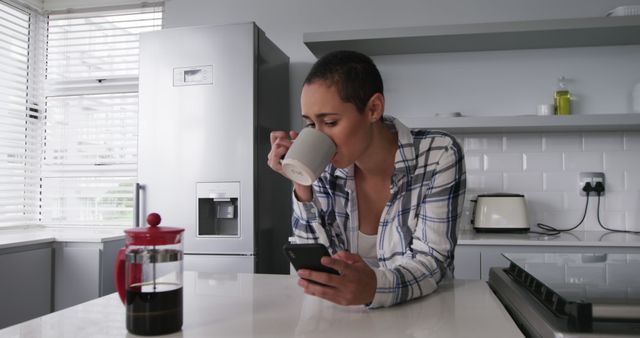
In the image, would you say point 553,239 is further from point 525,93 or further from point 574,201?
point 525,93

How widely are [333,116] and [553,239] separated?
1614mm

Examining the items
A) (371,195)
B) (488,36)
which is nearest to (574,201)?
(488,36)

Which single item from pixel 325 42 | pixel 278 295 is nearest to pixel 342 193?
pixel 278 295

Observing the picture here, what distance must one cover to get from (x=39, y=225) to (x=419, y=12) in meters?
2.80

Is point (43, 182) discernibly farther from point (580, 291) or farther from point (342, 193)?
point (580, 291)

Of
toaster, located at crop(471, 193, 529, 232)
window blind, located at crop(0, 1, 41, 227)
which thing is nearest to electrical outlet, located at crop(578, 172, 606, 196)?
toaster, located at crop(471, 193, 529, 232)

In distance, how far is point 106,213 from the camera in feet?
10.8

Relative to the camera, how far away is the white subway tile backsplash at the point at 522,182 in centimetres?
276

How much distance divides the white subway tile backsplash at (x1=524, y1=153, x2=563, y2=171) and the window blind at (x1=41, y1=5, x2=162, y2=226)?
239 centimetres

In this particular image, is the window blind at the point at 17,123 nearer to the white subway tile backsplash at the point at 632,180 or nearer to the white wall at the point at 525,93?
the white wall at the point at 525,93

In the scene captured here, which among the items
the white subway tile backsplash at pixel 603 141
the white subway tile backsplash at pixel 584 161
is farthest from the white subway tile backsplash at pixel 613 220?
the white subway tile backsplash at pixel 603 141

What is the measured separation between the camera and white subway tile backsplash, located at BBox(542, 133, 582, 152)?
2.74m

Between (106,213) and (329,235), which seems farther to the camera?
(106,213)

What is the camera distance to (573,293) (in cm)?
70
